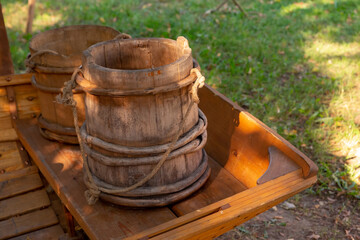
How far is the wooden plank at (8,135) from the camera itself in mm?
3189

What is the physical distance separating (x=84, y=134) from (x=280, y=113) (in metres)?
2.90

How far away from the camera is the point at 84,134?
2227 millimetres

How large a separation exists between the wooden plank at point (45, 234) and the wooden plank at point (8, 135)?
2.88 ft

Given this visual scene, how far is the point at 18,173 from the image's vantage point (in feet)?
9.89

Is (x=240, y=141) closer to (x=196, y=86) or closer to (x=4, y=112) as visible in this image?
(x=196, y=86)

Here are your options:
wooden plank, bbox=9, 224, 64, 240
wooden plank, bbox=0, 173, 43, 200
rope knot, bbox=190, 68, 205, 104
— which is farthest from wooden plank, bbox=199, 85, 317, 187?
wooden plank, bbox=0, 173, 43, 200

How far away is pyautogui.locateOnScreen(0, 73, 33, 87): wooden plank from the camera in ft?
9.95

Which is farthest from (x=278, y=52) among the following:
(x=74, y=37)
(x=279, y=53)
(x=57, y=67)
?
(x=57, y=67)

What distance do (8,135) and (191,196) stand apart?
64.9 inches

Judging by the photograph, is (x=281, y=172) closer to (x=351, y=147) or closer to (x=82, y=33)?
(x=82, y=33)

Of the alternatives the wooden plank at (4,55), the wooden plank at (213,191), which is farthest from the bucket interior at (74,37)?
the wooden plank at (213,191)

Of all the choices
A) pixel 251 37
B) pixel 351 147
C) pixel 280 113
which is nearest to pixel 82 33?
pixel 280 113

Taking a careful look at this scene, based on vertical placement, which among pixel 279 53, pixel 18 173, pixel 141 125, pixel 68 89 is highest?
pixel 68 89

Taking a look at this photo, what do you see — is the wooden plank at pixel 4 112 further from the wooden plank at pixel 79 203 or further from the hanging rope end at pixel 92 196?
the hanging rope end at pixel 92 196
